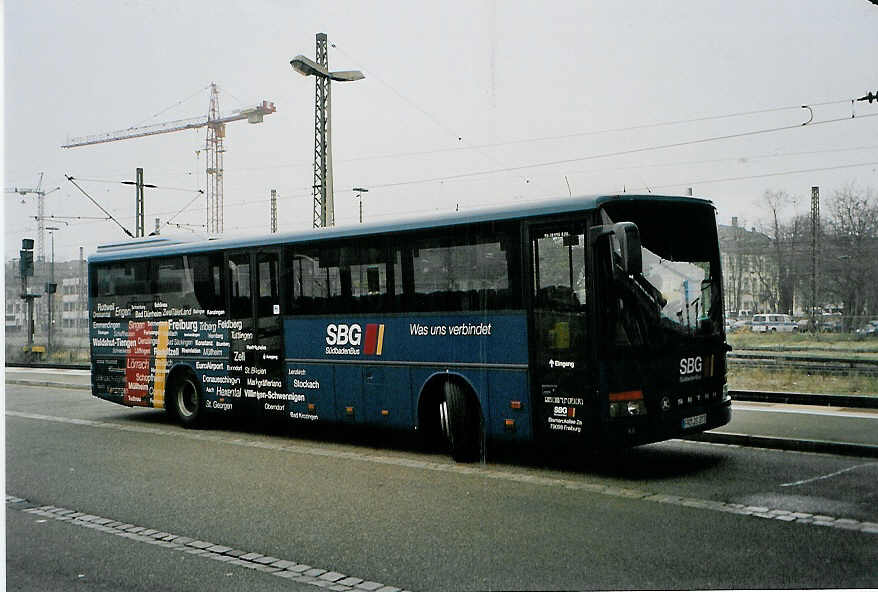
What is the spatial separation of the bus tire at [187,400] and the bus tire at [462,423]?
16.6 feet

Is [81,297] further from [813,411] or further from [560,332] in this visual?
[813,411]

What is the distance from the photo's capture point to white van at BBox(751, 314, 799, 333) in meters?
18.9

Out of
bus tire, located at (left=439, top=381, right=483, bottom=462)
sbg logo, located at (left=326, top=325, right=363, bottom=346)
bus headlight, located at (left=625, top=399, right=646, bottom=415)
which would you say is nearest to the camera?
bus headlight, located at (left=625, top=399, right=646, bottom=415)

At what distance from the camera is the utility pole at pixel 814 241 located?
502 inches

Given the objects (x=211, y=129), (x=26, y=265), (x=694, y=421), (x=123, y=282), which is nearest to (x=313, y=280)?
(x=211, y=129)

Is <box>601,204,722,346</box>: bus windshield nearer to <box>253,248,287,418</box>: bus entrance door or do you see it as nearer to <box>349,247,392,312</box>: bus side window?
<box>349,247,392,312</box>: bus side window

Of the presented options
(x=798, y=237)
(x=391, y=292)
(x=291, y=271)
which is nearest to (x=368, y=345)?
(x=391, y=292)

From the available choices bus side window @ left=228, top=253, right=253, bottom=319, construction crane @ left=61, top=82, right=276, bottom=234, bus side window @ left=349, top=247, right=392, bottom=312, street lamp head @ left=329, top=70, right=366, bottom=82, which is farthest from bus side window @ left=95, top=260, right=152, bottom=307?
street lamp head @ left=329, top=70, right=366, bottom=82

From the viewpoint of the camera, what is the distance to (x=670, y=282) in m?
8.53

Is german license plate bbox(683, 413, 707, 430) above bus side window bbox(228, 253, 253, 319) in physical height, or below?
below

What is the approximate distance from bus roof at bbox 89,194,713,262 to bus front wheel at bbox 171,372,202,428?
1972mm

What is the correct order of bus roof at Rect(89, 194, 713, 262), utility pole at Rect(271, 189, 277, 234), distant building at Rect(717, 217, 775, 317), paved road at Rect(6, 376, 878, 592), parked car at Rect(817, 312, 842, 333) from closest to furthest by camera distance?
paved road at Rect(6, 376, 878, 592) < bus roof at Rect(89, 194, 713, 262) < distant building at Rect(717, 217, 775, 317) < utility pole at Rect(271, 189, 277, 234) < parked car at Rect(817, 312, 842, 333)

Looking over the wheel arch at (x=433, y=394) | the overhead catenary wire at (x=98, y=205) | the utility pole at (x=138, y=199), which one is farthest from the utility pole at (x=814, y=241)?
the overhead catenary wire at (x=98, y=205)

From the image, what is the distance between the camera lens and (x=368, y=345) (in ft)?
34.2
